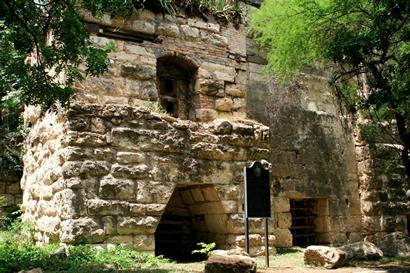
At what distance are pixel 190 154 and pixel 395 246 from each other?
14.7 feet

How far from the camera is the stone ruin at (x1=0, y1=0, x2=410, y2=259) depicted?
733cm

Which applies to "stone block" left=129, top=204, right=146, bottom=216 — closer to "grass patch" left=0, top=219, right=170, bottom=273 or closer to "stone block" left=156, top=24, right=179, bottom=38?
"grass patch" left=0, top=219, right=170, bottom=273

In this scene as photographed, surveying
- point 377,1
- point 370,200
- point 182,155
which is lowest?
point 370,200

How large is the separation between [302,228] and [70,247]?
19.3ft

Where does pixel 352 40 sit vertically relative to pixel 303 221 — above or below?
above

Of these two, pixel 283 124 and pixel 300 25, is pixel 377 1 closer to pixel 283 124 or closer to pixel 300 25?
pixel 300 25

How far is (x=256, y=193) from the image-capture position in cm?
730

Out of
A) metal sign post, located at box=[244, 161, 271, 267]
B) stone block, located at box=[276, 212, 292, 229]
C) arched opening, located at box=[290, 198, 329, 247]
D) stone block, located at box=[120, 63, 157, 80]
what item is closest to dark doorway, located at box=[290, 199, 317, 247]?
arched opening, located at box=[290, 198, 329, 247]

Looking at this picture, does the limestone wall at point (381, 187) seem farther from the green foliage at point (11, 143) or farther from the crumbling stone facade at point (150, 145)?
the green foliage at point (11, 143)

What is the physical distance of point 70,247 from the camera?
6.76m

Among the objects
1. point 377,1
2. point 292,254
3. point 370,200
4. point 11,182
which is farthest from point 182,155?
point 370,200

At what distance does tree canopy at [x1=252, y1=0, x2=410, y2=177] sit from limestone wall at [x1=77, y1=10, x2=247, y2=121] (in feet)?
2.78

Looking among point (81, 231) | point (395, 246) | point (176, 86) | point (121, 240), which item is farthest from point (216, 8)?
point (395, 246)

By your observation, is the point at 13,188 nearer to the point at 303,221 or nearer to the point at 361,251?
the point at 303,221
